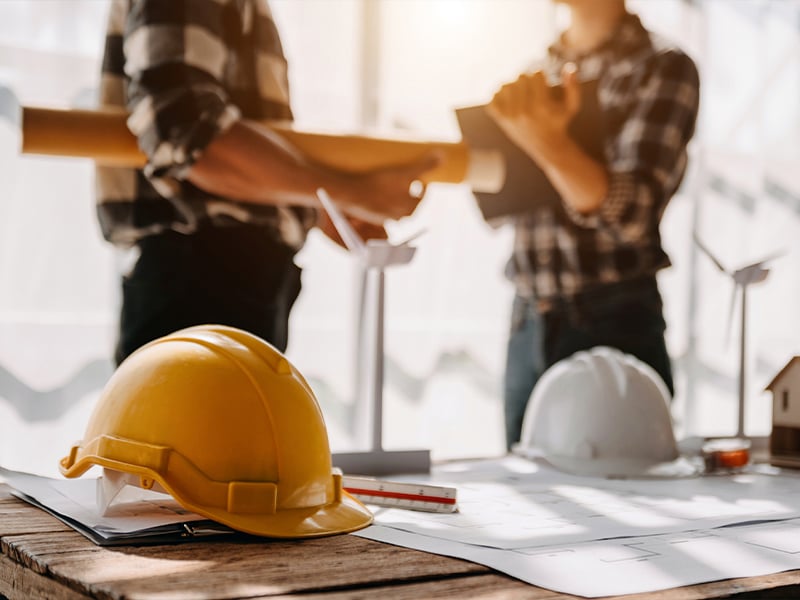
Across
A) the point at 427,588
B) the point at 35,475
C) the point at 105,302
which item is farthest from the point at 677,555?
the point at 105,302

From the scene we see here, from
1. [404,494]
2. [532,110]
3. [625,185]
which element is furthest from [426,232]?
[404,494]

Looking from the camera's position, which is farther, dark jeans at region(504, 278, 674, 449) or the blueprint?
dark jeans at region(504, 278, 674, 449)

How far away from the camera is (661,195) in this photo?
2.54m

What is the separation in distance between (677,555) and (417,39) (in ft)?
8.96

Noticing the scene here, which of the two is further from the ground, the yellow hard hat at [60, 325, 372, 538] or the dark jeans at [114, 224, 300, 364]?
the dark jeans at [114, 224, 300, 364]

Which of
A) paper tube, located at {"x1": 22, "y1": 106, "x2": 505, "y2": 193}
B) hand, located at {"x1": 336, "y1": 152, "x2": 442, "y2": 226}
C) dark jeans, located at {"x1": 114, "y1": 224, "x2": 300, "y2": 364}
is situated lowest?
dark jeans, located at {"x1": 114, "y1": 224, "x2": 300, "y2": 364}

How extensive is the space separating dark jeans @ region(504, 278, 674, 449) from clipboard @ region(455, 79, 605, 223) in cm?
29

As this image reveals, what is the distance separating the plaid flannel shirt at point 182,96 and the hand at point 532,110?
53 centimetres

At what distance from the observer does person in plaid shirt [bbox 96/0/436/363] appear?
6.04 feet

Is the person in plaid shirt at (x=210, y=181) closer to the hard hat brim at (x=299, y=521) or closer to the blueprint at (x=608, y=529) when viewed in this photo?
the blueprint at (x=608, y=529)

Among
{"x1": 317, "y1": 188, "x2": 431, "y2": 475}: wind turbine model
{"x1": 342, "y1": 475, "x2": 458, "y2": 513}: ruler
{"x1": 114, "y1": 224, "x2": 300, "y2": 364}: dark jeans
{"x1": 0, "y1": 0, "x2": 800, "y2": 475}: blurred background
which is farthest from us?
{"x1": 0, "y1": 0, "x2": 800, "y2": 475}: blurred background

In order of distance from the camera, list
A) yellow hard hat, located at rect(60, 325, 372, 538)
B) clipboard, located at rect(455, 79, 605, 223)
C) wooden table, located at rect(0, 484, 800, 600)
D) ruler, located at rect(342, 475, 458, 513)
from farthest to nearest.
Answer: clipboard, located at rect(455, 79, 605, 223) → ruler, located at rect(342, 475, 458, 513) → yellow hard hat, located at rect(60, 325, 372, 538) → wooden table, located at rect(0, 484, 800, 600)

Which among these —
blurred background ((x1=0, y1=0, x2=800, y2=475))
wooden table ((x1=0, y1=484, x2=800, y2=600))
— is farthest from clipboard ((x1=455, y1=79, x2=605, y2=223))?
wooden table ((x1=0, y1=484, x2=800, y2=600))

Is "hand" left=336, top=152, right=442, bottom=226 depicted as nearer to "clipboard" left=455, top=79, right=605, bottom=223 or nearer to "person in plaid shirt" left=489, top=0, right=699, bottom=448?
"clipboard" left=455, top=79, right=605, bottom=223
